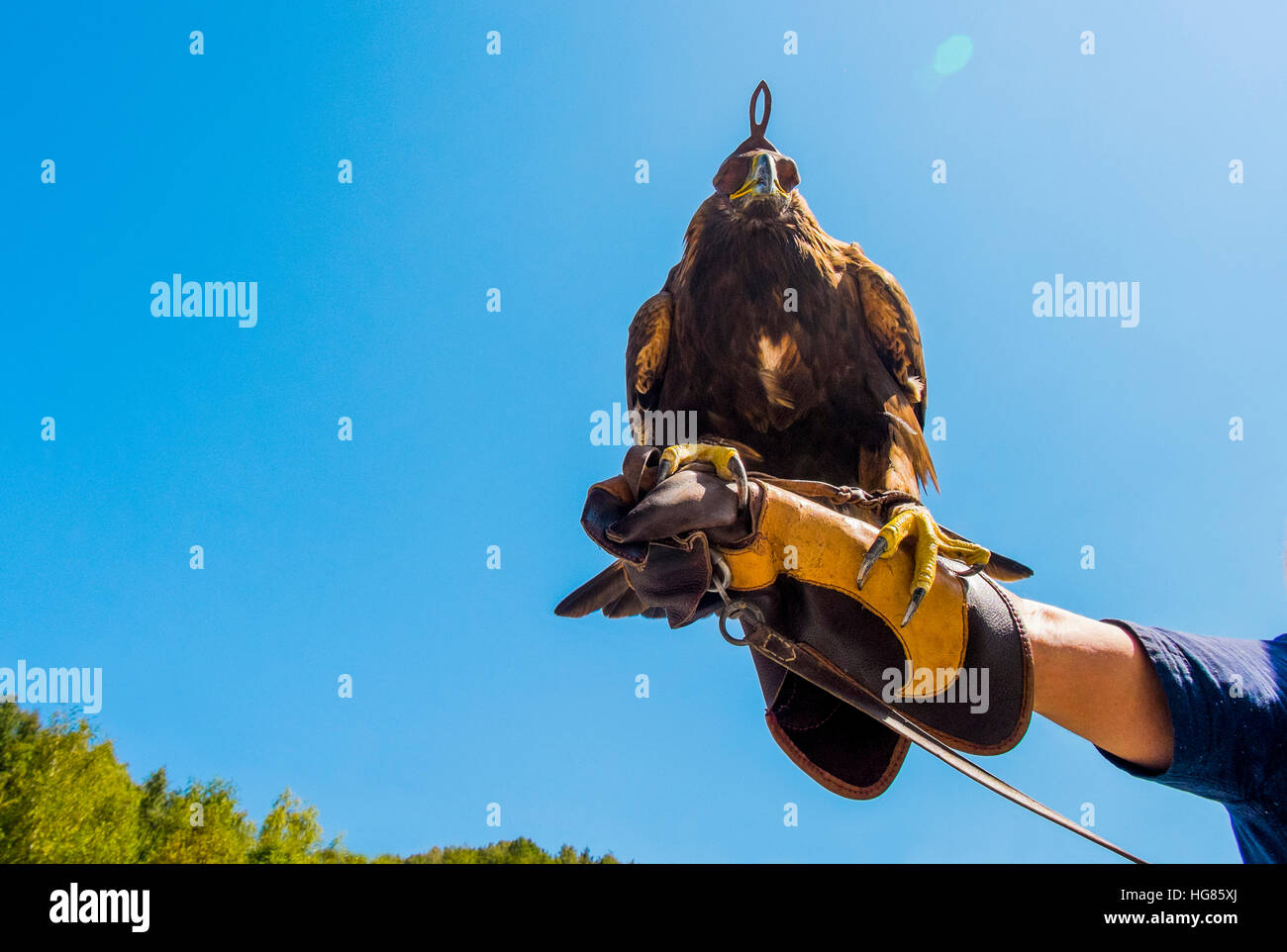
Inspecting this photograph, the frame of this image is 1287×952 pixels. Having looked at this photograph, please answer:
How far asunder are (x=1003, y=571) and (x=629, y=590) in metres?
1.22

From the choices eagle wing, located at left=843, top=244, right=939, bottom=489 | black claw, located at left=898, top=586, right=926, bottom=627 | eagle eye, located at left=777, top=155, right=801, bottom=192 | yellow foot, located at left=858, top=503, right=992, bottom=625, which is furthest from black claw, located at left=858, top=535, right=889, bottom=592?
eagle eye, located at left=777, top=155, right=801, bottom=192

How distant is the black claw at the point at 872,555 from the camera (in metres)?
2.10

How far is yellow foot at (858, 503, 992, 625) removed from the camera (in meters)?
2.08

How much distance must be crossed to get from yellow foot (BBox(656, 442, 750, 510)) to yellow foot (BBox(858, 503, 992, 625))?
351mm

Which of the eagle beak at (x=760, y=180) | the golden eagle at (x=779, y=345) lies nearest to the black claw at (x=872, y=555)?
the golden eagle at (x=779, y=345)

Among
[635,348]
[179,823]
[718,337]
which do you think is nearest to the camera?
[718,337]

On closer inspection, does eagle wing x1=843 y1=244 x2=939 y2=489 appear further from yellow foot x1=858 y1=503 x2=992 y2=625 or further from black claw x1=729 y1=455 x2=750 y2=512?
black claw x1=729 y1=455 x2=750 y2=512

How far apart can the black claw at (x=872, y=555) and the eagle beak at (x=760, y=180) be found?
2068 mm
